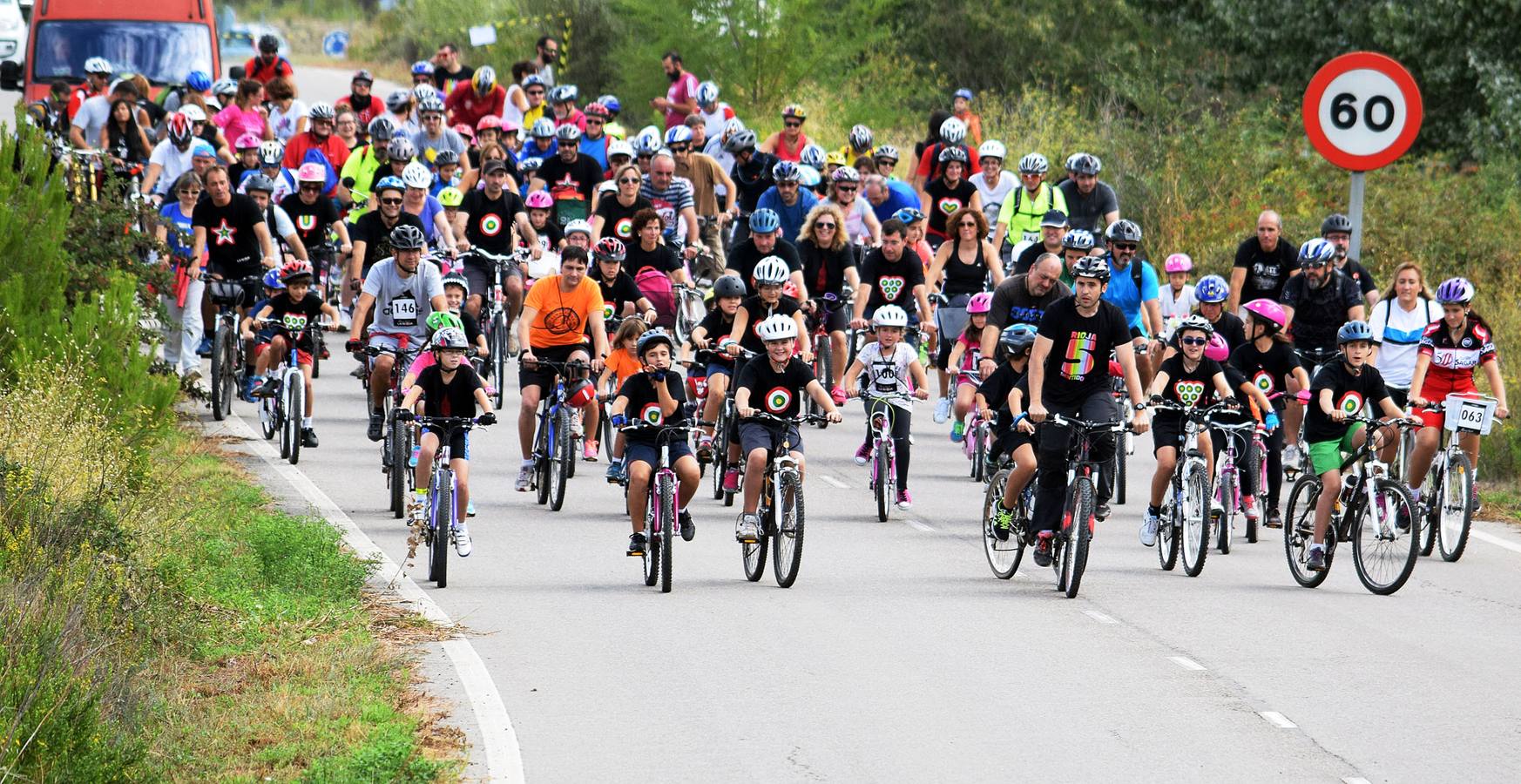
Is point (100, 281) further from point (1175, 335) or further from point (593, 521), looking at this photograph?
point (1175, 335)

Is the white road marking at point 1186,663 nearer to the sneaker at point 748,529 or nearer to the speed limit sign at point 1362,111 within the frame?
the sneaker at point 748,529

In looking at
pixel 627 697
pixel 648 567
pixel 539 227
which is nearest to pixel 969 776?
pixel 627 697

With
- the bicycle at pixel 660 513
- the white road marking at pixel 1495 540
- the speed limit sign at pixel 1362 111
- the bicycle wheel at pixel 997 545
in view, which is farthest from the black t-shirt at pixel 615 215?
the white road marking at pixel 1495 540

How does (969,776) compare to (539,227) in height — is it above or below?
below

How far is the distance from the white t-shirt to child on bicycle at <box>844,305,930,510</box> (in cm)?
331

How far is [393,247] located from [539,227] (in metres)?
4.53

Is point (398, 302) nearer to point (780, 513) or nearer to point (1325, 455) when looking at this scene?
point (780, 513)

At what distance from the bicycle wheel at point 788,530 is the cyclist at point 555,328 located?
336 centimetres

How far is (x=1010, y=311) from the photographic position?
667 inches

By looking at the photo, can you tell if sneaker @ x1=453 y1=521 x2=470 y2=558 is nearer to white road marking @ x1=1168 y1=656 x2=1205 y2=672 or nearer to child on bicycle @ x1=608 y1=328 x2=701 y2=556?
child on bicycle @ x1=608 y1=328 x2=701 y2=556

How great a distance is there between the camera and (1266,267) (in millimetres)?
18000

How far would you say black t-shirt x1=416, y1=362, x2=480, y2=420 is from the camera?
13.8 m

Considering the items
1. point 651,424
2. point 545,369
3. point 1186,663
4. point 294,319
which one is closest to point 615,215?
point 294,319

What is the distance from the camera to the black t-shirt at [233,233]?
1933cm
